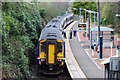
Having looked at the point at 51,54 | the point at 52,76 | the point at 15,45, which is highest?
the point at 15,45

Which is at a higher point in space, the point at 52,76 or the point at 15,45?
the point at 15,45

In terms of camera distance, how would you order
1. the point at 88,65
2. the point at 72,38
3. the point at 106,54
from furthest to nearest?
the point at 72,38 < the point at 106,54 < the point at 88,65

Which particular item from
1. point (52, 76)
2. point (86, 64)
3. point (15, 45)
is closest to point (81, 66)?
point (86, 64)

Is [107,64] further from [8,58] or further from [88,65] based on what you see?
[88,65]

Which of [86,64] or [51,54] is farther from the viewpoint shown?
[86,64]

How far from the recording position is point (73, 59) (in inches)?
703

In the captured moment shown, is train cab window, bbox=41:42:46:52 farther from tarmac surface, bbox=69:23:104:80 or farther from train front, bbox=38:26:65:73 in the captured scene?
tarmac surface, bbox=69:23:104:80

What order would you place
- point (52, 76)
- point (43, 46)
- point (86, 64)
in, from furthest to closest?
point (86, 64), point (52, 76), point (43, 46)

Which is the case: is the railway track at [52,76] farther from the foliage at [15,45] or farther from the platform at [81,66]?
the foliage at [15,45]

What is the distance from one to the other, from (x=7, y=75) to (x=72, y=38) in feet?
60.8

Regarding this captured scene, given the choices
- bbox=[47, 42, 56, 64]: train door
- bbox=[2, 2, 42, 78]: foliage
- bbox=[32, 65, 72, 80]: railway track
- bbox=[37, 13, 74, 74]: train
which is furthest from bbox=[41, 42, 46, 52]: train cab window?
bbox=[32, 65, 72, 80]: railway track

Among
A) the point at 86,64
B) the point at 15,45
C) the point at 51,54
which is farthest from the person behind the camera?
the point at 86,64

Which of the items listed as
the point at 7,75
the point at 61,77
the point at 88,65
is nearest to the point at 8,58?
the point at 7,75

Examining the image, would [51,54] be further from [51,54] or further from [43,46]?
[43,46]
